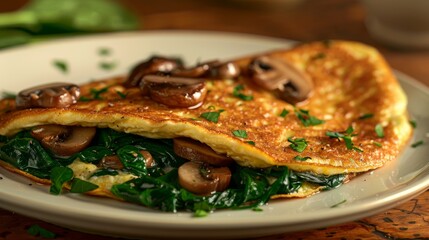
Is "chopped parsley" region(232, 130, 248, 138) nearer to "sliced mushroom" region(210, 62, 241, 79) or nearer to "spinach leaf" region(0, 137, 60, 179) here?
"sliced mushroom" region(210, 62, 241, 79)

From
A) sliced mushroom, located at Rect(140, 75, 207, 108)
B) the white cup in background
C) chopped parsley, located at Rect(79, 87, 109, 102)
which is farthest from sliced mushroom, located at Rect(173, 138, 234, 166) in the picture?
the white cup in background

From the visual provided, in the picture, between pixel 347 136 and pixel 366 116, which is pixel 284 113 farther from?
pixel 366 116

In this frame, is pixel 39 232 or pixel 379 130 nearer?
pixel 39 232

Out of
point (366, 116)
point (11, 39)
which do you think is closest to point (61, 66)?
point (11, 39)

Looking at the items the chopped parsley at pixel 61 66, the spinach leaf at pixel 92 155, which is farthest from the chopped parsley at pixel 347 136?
the chopped parsley at pixel 61 66

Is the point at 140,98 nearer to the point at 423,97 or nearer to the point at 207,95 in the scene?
the point at 207,95

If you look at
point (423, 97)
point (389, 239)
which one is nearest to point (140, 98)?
point (389, 239)

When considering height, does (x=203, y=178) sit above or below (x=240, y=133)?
below
